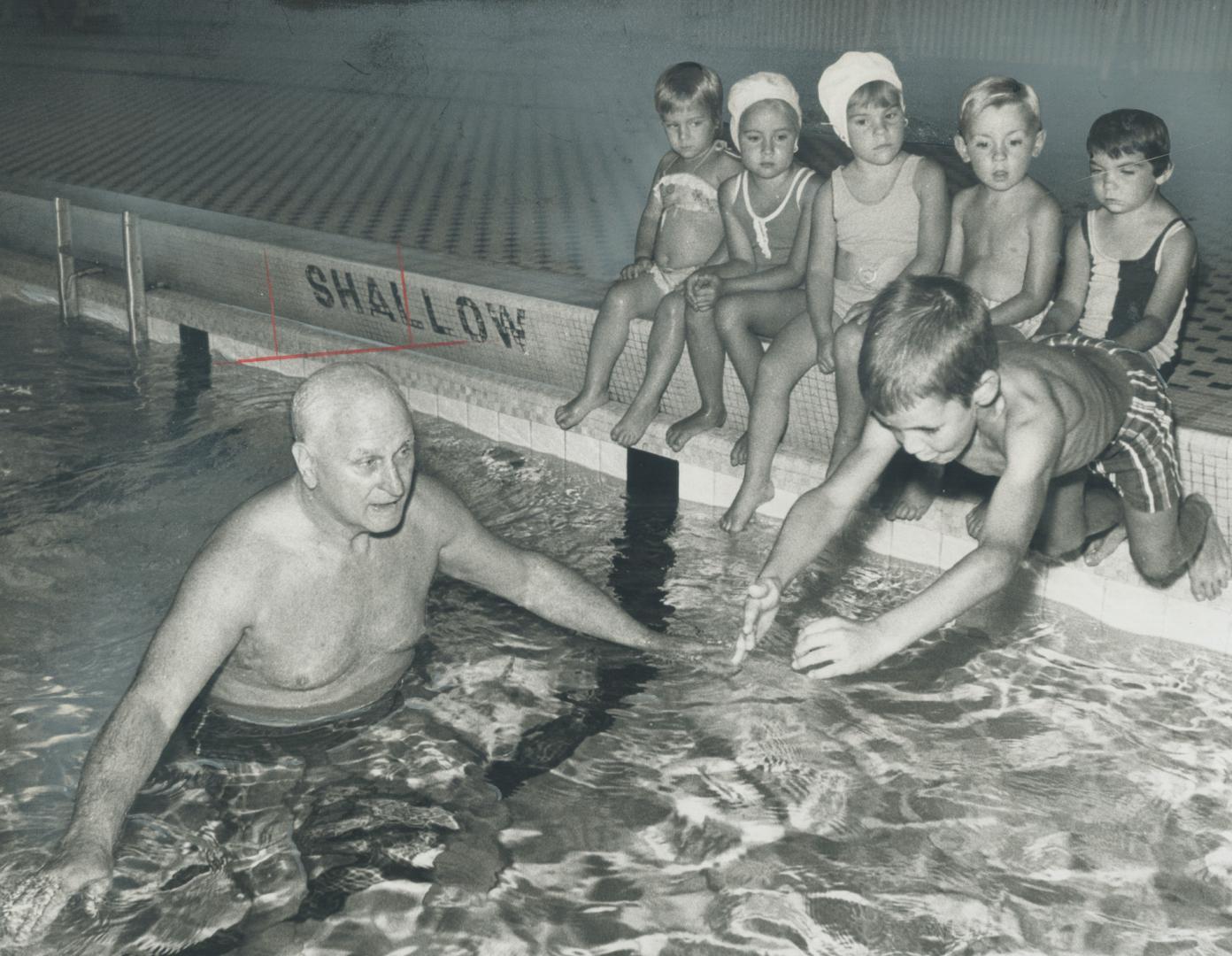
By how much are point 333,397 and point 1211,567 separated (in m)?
2.47

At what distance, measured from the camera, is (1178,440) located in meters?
3.74

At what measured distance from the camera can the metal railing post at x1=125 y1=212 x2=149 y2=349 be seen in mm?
6527

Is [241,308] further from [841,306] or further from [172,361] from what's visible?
[841,306]

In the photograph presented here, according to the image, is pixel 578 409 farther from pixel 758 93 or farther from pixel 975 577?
pixel 975 577

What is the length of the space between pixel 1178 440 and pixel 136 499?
358 cm

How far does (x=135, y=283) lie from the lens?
664 cm

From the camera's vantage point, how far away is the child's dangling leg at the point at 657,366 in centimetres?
460

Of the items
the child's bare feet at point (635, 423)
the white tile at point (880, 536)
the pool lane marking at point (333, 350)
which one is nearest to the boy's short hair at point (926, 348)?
the white tile at point (880, 536)

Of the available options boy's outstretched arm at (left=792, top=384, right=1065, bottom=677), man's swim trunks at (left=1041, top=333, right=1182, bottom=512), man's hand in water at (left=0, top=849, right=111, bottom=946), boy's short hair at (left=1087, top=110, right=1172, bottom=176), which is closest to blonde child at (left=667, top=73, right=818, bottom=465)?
boy's short hair at (left=1087, top=110, right=1172, bottom=176)

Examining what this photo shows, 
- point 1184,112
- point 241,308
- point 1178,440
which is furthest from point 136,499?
point 1184,112

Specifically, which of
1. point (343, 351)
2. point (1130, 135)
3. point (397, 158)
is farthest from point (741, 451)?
point (397, 158)

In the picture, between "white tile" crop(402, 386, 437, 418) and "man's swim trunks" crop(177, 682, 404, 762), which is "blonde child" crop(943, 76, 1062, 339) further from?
"white tile" crop(402, 386, 437, 418)

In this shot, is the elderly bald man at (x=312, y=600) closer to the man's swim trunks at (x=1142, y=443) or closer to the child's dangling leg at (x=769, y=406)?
the child's dangling leg at (x=769, y=406)

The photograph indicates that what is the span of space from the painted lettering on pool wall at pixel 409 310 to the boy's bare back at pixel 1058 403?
8.60ft
